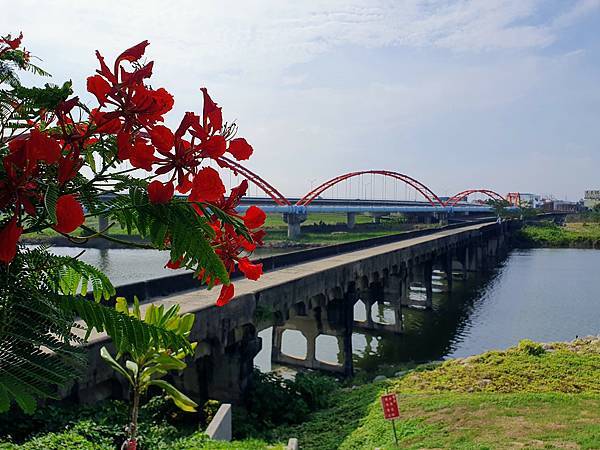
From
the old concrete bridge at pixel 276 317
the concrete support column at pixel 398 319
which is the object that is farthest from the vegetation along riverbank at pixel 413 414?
the concrete support column at pixel 398 319

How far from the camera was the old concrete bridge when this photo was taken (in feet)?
40.3

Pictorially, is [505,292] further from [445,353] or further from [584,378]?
[584,378]

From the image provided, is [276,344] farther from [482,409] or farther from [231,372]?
[482,409]

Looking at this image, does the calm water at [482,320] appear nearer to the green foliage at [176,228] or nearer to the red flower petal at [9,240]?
the green foliage at [176,228]

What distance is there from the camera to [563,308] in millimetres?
34656

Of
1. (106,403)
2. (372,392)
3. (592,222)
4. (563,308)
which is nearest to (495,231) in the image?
(563,308)

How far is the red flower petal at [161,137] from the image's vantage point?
162 centimetres

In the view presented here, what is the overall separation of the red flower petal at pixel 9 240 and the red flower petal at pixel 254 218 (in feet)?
2.49

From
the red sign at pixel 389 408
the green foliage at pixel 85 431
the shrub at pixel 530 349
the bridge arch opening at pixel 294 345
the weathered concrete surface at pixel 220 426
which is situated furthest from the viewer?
the bridge arch opening at pixel 294 345

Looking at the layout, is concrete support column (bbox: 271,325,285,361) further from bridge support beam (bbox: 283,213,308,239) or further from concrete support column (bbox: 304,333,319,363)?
bridge support beam (bbox: 283,213,308,239)

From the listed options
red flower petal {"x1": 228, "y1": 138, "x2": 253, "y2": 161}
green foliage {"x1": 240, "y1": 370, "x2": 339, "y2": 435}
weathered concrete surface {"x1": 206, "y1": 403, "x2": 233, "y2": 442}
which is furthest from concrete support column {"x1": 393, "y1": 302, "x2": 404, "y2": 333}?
red flower petal {"x1": 228, "y1": 138, "x2": 253, "y2": 161}

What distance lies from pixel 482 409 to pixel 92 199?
11451 millimetres

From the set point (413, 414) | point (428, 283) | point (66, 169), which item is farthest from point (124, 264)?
point (66, 169)

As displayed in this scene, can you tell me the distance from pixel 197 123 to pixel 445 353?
2571cm
